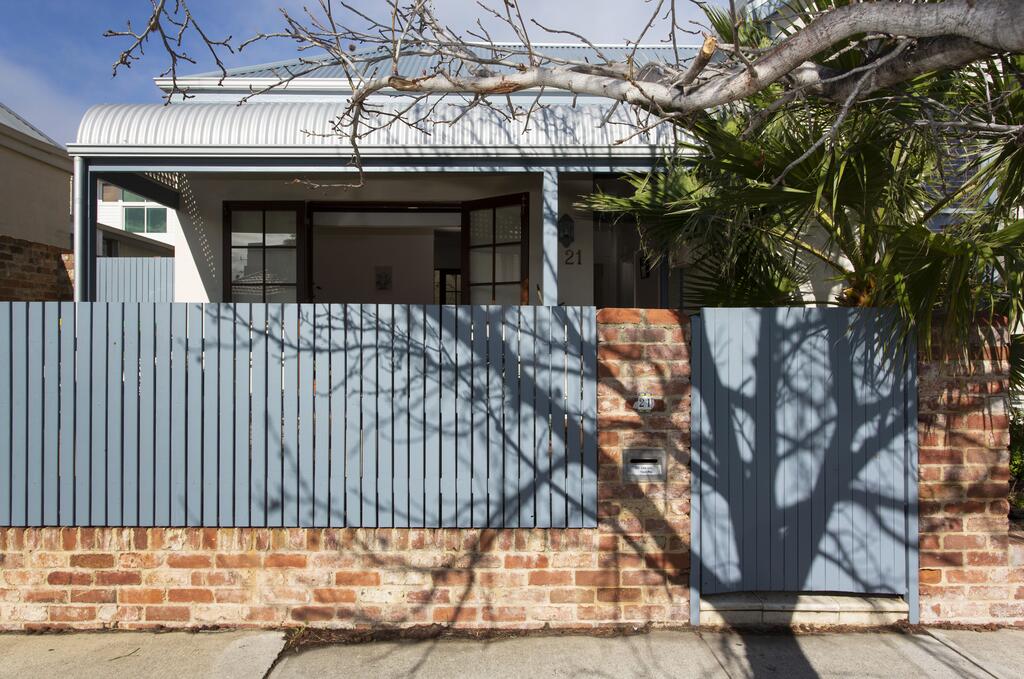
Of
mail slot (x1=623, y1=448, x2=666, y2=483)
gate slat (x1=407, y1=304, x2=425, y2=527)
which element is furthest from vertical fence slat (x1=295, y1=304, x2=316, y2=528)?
mail slot (x1=623, y1=448, x2=666, y2=483)

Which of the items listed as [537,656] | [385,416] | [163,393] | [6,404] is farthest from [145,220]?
[537,656]

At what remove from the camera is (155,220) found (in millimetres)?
30359

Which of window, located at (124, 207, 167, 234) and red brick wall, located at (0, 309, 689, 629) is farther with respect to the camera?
window, located at (124, 207, 167, 234)

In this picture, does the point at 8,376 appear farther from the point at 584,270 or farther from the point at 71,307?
the point at 584,270

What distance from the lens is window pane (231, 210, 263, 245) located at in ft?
25.4

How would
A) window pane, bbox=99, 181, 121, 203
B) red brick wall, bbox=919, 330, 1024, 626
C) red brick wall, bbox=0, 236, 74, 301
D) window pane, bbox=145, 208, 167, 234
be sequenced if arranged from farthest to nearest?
window pane, bbox=145, 208, 167, 234, window pane, bbox=99, 181, 121, 203, red brick wall, bbox=0, 236, 74, 301, red brick wall, bbox=919, 330, 1024, 626

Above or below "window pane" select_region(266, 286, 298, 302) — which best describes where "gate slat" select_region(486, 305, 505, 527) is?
below

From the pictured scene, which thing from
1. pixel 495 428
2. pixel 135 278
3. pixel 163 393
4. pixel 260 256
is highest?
pixel 135 278

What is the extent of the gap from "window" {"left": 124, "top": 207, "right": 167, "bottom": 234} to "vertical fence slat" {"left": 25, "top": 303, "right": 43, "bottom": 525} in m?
29.1

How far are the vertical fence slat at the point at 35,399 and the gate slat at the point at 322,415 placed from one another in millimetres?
1540

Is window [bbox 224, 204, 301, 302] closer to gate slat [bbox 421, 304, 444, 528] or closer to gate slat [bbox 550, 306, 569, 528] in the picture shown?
gate slat [bbox 421, 304, 444, 528]

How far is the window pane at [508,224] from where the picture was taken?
7.34 m

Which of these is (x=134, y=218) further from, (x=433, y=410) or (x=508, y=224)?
(x=433, y=410)

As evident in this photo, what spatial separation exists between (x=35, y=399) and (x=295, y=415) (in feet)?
4.81
